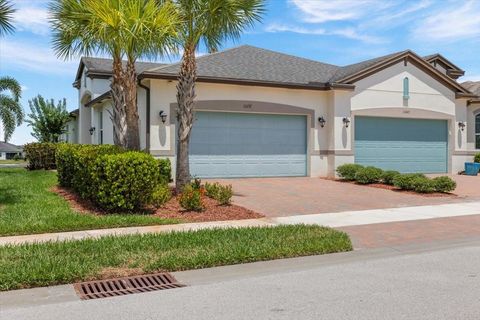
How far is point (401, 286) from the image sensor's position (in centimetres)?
592

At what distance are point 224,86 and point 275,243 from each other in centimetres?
1187

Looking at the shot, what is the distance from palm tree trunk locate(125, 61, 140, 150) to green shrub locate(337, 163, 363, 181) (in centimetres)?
922

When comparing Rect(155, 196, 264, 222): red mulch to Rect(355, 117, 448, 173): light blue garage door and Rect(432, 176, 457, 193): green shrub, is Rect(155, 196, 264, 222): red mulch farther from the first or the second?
Rect(355, 117, 448, 173): light blue garage door

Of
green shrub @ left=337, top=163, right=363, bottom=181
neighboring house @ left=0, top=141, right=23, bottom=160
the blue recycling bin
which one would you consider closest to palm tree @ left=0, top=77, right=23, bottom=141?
green shrub @ left=337, top=163, right=363, bottom=181

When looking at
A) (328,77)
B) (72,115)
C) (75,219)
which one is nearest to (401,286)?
(75,219)

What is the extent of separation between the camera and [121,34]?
11453 millimetres

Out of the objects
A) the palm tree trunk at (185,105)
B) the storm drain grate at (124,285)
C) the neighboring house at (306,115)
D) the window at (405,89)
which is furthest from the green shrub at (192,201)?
the window at (405,89)

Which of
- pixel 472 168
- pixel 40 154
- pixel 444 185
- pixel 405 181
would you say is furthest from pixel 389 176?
pixel 40 154

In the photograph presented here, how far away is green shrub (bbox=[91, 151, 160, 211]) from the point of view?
10422mm

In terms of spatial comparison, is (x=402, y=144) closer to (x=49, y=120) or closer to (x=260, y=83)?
(x=260, y=83)

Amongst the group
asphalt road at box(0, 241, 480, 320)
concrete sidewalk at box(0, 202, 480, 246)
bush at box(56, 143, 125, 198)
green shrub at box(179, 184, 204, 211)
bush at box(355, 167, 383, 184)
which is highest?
bush at box(56, 143, 125, 198)

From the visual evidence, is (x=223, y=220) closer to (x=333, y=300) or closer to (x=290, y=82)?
(x=333, y=300)

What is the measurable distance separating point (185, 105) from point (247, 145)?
6.56 metres

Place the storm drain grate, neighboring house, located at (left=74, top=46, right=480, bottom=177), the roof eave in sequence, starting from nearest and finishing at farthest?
the storm drain grate < the roof eave < neighboring house, located at (left=74, top=46, right=480, bottom=177)
